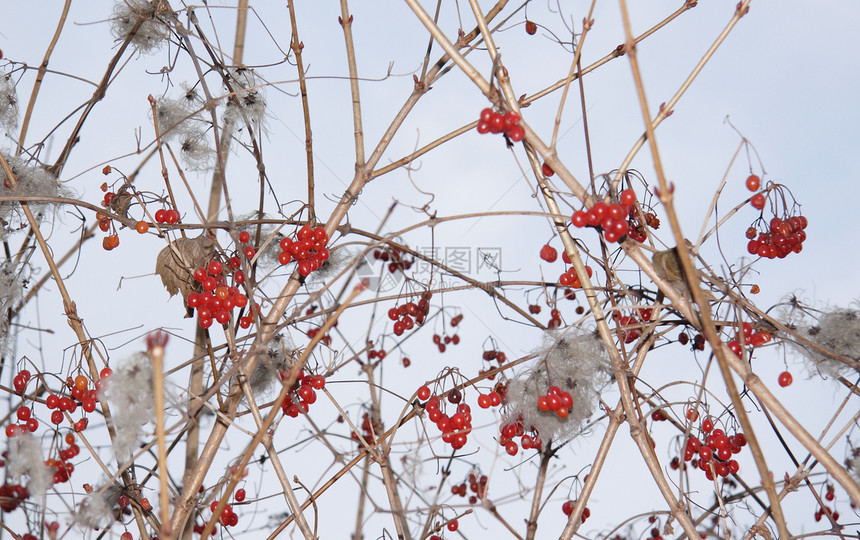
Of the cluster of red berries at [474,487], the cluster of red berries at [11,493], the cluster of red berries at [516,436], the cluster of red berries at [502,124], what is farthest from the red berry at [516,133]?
the cluster of red berries at [11,493]

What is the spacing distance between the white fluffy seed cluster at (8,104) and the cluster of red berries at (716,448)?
1.08 m

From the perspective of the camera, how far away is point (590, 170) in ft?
2.72

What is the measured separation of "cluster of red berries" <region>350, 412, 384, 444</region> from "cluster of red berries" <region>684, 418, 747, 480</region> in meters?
0.46

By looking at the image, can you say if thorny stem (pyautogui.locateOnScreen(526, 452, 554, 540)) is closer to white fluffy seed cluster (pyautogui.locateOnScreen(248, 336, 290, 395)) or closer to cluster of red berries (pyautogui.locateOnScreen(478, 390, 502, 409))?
cluster of red berries (pyautogui.locateOnScreen(478, 390, 502, 409))

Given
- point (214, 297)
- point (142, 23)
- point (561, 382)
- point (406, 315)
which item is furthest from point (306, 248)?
point (142, 23)

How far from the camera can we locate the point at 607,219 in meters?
0.79

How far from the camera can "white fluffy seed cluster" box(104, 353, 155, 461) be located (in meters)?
0.71

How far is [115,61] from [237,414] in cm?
54

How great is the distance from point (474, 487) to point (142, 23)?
895mm

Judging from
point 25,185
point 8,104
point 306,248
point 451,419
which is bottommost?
point 451,419

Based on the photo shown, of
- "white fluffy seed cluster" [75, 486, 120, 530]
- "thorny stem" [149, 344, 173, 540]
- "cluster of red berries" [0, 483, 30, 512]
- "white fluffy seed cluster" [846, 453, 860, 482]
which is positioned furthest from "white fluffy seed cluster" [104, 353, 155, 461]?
"white fluffy seed cluster" [846, 453, 860, 482]

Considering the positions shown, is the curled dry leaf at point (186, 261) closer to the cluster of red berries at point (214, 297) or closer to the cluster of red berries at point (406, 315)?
the cluster of red berries at point (214, 297)

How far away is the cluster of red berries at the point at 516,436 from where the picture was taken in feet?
3.22

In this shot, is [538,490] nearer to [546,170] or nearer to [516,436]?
[516,436]
